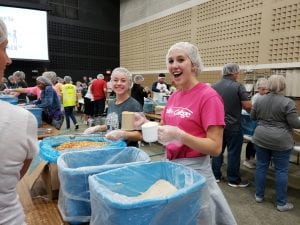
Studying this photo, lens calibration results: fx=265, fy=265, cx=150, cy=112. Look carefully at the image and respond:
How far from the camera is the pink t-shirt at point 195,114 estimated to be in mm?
1271

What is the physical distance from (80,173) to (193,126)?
0.58 metres

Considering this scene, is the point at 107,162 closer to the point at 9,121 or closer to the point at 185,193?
the point at 185,193

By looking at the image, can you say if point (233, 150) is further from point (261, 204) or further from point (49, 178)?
point (49, 178)

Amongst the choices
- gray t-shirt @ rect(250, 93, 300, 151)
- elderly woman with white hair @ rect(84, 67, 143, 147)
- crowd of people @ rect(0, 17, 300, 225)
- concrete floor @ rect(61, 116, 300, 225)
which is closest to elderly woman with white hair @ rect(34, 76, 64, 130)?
crowd of people @ rect(0, 17, 300, 225)

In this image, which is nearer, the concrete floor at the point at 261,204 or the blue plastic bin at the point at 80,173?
the blue plastic bin at the point at 80,173

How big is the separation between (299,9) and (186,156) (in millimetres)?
4693

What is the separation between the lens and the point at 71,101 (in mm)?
6930

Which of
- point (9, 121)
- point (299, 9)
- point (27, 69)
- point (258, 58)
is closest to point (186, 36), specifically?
point (258, 58)

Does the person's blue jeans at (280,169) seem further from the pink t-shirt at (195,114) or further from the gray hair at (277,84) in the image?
the pink t-shirt at (195,114)

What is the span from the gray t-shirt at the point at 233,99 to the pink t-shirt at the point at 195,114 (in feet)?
6.49

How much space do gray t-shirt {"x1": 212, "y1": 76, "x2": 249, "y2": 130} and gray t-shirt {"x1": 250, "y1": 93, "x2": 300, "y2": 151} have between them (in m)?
0.36

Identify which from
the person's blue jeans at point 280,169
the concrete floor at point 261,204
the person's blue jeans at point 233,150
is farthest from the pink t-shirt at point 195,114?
the person's blue jeans at point 233,150

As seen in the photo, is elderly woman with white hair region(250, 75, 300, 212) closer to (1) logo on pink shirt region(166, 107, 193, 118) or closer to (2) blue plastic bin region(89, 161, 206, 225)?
(1) logo on pink shirt region(166, 107, 193, 118)

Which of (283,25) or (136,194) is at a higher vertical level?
(283,25)
